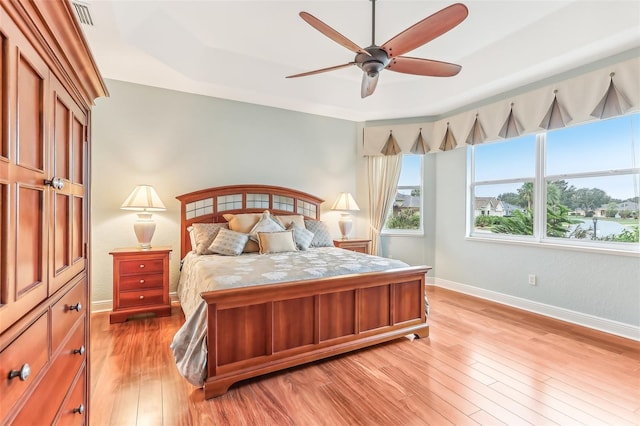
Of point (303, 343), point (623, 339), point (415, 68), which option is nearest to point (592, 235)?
point (623, 339)

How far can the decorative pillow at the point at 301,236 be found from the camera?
12.3 ft

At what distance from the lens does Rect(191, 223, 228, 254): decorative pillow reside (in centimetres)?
341

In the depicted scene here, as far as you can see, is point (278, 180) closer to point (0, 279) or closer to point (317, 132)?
point (317, 132)

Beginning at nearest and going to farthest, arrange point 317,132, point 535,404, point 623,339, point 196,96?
point 535,404 < point 623,339 < point 196,96 < point 317,132

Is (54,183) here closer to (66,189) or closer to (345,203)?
(66,189)

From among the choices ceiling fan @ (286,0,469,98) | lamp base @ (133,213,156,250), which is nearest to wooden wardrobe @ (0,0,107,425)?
ceiling fan @ (286,0,469,98)

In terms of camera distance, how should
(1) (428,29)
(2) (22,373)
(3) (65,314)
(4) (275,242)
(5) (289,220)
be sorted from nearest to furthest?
(2) (22,373), (3) (65,314), (1) (428,29), (4) (275,242), (5) (289,220)

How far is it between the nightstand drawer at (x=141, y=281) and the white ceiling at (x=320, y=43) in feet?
7.42

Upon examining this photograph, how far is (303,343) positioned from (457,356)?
1.30m

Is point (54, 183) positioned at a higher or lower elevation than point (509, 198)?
lower

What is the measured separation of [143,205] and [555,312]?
186 inches

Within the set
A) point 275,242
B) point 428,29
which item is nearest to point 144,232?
point 275,242

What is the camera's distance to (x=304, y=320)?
234cm

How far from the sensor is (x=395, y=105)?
A: 177 inches
